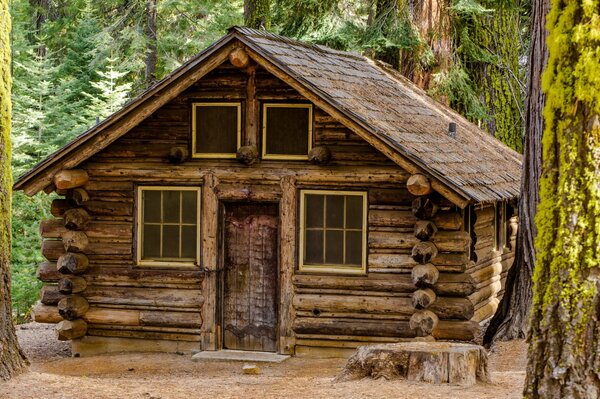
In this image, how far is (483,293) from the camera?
17.5m

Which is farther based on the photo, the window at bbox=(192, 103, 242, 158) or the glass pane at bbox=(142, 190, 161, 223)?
the glass pane at bbox=(142, 190, 161, 223)

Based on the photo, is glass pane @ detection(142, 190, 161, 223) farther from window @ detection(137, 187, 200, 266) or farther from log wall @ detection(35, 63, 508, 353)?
log wall @ detection(35, 63, 508, 353)

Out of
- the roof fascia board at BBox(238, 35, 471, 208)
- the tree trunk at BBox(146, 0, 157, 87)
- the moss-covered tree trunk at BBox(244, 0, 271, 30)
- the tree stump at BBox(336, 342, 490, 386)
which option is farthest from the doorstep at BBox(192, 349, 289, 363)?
the tree trunk at BBox(146, 0, 157, 87)

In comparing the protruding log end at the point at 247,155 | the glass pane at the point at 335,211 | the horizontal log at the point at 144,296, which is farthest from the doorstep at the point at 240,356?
the protruding log end at the point at 247,155

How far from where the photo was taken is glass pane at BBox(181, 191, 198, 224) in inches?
624

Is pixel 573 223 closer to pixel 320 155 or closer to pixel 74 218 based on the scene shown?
pixel 320 155

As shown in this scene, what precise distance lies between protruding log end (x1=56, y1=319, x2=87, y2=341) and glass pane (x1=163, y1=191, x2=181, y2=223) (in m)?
2.08

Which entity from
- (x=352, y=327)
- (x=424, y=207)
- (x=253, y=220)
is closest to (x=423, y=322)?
(x=352, y=327)

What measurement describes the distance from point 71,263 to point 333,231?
401 cm

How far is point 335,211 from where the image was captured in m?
15.4

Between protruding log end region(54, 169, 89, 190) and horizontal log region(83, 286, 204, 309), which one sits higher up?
protruding log end region(54, 169, 89, 190)

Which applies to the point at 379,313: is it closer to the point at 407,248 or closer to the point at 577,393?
the point at 407,248

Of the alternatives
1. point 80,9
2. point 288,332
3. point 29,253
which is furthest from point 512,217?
point 80,9

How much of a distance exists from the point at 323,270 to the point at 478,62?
11.1 metres
